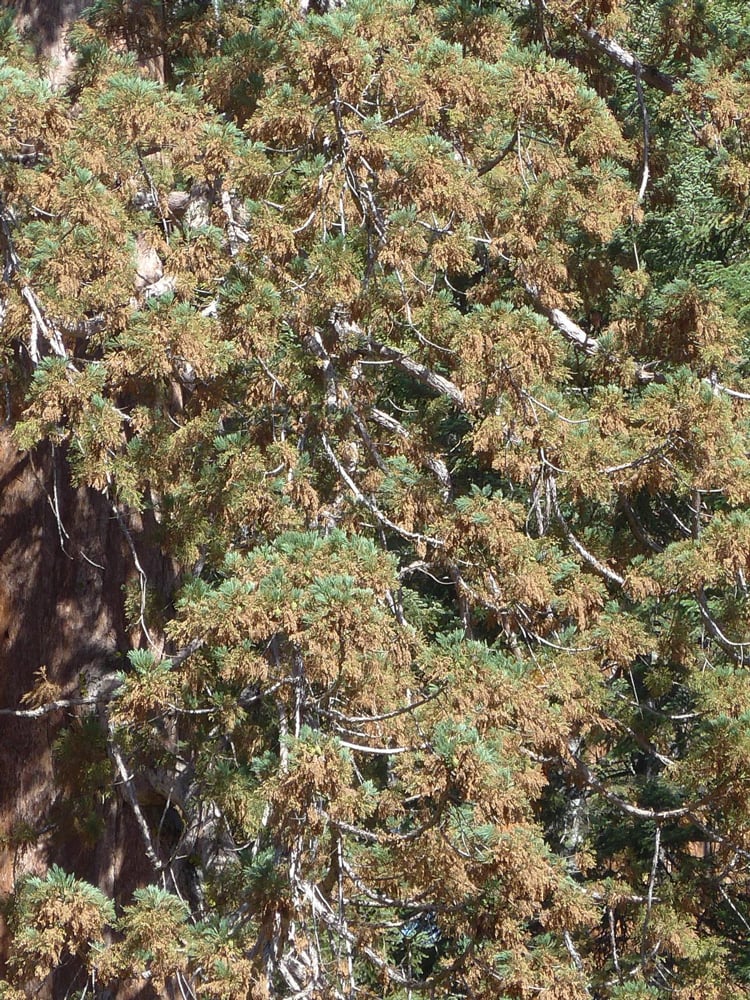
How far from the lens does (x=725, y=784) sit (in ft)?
17.1

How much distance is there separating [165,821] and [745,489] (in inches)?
132

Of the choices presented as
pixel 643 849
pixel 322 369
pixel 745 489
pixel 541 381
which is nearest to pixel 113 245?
pixel 322 369

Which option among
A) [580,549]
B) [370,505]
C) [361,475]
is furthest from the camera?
[361,475]

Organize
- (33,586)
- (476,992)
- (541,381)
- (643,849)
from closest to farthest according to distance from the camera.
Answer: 1. (476,992)
2. (541,381)
3. (33,586)
4. (643,849)

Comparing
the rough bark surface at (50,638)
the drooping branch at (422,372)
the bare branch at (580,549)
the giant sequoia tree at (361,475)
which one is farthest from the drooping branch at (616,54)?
the rough bark surface at (50,638)

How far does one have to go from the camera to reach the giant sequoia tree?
4742 mm

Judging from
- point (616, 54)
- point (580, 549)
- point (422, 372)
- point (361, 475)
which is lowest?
point (361, 475)

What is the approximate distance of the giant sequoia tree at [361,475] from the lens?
15.6 feet

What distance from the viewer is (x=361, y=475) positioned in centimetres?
603

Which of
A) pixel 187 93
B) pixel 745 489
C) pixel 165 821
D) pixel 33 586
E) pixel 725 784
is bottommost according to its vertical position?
pixel 165 821

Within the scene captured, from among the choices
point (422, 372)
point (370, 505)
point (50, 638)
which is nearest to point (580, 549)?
point (370, 505)

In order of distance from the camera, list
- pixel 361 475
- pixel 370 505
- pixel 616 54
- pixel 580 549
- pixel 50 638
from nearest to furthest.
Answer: pixel 370 505
pixel 580 549
pixel 361 475
pixel 50 638
pixel 616 54

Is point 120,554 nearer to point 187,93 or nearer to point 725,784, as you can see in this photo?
point 187,93

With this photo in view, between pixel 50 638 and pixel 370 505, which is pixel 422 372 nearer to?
pixel 370 505
